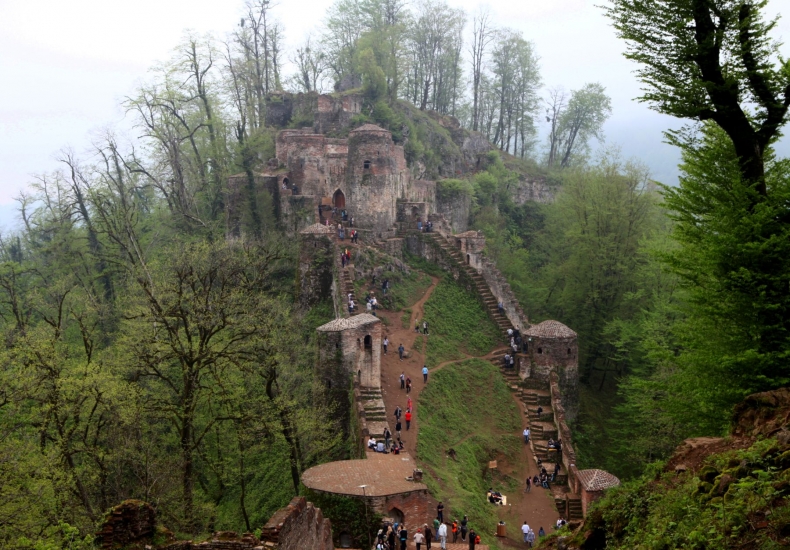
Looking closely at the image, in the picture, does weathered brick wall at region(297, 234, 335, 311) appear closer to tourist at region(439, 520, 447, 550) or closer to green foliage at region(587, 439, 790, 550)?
tourist at region(439, 520, 447, 550)

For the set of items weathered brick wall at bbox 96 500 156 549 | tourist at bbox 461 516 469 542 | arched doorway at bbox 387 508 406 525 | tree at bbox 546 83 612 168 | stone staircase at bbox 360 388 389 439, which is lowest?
tourist at bbox 461 516 469 542

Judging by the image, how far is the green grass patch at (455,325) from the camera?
94.6 feet

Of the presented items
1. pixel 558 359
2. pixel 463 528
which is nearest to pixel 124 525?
pixel 463 528

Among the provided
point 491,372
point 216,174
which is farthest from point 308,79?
point 491,372

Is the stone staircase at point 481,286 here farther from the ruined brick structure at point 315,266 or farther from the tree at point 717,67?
the tree at point 717,67

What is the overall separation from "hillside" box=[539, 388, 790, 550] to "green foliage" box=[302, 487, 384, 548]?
7.55m

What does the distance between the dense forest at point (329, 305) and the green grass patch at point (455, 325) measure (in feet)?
18.1

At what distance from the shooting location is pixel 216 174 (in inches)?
1646

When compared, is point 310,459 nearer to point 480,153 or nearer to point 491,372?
point 491,372

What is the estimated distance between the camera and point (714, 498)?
22.6 feet

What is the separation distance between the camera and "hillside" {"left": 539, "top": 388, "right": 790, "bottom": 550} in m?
6.02

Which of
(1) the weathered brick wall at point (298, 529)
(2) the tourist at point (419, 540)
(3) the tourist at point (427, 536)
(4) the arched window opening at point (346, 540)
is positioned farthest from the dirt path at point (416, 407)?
(1) the weathered brick wall at point (298, 529)

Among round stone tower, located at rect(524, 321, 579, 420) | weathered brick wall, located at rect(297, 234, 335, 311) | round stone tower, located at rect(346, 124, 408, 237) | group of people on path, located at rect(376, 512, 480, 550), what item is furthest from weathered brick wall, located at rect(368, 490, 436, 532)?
round stone tower, located at rect(346, 124, 408, 237)

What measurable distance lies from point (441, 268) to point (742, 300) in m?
23.7
